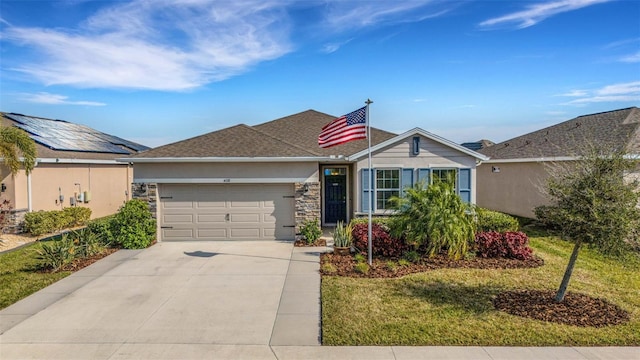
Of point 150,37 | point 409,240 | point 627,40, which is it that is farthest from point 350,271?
point 627,40

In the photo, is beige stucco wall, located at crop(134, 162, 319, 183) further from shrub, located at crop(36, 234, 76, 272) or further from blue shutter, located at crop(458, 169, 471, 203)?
blue shutter, located at crop(458, 169, 471, 203)

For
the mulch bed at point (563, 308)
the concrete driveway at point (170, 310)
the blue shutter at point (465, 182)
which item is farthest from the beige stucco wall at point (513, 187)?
the concrete driveway at point (170, 310)

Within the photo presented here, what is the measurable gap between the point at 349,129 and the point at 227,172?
463cm

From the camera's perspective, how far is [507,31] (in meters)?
12.1

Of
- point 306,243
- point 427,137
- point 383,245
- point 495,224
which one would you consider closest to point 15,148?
point 306,243

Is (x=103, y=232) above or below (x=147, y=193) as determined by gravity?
below

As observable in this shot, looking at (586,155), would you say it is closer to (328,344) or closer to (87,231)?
(328,344)

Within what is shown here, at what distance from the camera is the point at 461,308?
659cm

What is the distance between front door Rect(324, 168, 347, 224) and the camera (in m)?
14.8

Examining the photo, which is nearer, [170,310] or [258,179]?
[170,310]

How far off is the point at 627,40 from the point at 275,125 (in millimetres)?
13726

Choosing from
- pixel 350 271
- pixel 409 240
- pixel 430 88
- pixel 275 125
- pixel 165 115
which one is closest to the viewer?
pixel 350 271

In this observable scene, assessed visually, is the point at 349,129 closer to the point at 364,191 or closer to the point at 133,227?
the point at 364,191

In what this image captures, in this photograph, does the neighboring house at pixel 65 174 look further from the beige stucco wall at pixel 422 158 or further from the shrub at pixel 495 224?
the shrub at pixel 495 224
